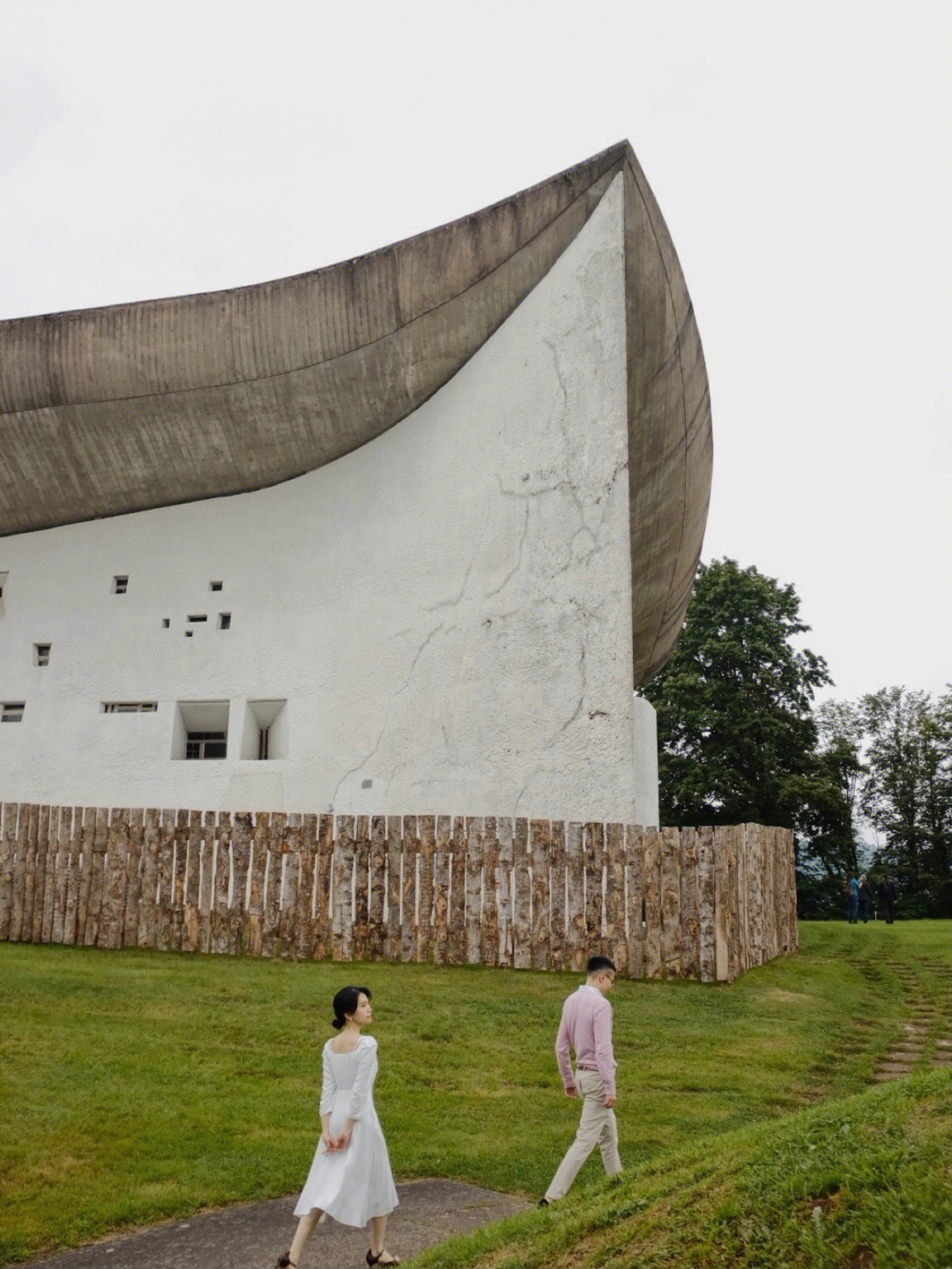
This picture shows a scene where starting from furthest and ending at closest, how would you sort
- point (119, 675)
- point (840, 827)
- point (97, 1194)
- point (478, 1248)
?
1. point (840, 827)
2. point (119, 675)
3. point (97, 1194)
4. point (478, 1248)

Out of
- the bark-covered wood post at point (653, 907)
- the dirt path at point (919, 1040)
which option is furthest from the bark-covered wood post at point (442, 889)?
the dirt path at point (919, 1040)

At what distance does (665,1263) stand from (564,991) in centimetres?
716

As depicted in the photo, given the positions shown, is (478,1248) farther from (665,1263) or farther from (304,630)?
(304,630)

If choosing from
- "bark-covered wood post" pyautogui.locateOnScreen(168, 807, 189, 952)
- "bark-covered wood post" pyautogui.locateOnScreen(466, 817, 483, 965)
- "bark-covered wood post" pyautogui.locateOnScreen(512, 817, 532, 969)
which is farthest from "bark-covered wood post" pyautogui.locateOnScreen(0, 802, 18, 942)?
"bark-covered wood post" pyautogui.locateOnScreen(512, 817, 532, 969)

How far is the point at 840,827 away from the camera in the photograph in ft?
116

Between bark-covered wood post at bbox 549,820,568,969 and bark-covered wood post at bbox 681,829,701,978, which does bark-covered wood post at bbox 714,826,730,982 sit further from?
bark-covered wood post at bbox 549,820,568,969

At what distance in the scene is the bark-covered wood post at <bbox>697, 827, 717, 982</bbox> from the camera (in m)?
11.6

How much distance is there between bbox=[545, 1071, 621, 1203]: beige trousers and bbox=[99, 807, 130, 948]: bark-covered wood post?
26.5 feet

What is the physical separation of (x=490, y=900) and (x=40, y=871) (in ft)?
18.0

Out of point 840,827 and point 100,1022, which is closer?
point 100,1022

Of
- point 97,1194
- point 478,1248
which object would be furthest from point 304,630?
point 478,1248

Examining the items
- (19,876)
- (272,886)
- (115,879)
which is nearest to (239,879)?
(272,886)

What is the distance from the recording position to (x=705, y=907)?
11.7 meters

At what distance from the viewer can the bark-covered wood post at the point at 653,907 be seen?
38.2 feet
